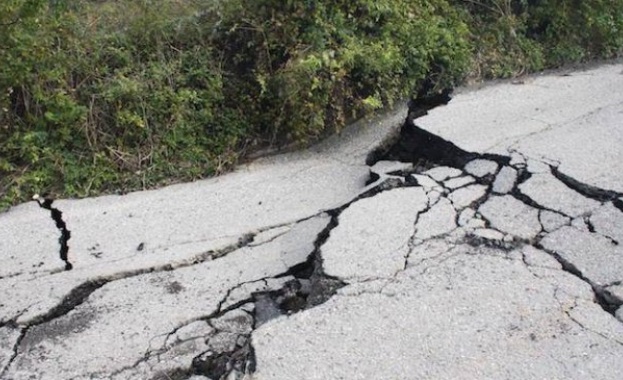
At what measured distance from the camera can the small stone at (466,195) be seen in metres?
4.49

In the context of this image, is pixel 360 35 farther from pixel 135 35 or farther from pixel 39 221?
pixel 39 221

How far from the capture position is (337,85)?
5.63 metres

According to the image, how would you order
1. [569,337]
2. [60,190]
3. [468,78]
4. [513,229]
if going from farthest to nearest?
1. [468,78]
2. [60,190]
3. [513,229]
4. [569,337]

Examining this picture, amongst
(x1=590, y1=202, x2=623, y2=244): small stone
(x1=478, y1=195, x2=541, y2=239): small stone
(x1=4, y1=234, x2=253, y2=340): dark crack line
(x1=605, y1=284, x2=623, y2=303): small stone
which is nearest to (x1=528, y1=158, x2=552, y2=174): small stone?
(x1=478, y1=195, x2=541, y2=239): small stone

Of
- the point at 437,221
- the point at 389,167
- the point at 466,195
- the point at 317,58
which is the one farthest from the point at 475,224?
the point at 317,58

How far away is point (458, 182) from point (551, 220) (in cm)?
79

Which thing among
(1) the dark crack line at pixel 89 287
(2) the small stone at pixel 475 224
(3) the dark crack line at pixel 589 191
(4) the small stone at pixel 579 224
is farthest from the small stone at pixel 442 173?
(1) the dark crack line at pixel 89 287

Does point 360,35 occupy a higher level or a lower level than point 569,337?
higher

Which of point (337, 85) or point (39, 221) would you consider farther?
point (337, 85)

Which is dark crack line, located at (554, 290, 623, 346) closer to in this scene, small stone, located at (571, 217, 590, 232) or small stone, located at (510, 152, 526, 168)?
small stone, located at (571, 217, 590, 232)

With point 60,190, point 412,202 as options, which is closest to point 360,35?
point 412,202

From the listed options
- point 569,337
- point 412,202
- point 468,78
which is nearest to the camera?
point 569,337

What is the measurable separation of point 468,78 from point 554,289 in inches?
139

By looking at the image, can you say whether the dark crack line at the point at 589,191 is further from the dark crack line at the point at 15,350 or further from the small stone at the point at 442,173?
the dark crack line at the point at 15,350
